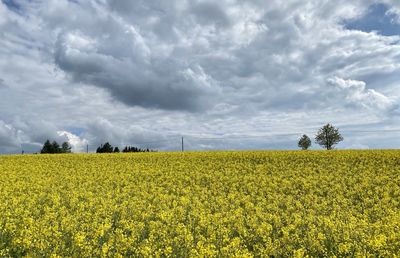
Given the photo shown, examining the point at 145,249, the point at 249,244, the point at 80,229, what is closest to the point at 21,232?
the point at 80,229

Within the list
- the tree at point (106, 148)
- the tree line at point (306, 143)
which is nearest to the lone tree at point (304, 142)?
the tree line at point (306, 143)

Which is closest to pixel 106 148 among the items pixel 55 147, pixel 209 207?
pixel 55 147

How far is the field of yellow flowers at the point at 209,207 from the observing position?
12250 mm

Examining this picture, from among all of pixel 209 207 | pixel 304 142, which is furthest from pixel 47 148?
pixel 209 207

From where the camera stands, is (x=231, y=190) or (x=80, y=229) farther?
(x=231, y=190)

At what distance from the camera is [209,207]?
20.2 meters

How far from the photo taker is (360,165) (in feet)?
114

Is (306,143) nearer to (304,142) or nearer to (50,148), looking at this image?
(304,142)

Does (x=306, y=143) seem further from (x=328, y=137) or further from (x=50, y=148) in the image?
(x=50, y=148)

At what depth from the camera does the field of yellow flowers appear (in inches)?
482

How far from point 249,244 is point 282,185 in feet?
47.9

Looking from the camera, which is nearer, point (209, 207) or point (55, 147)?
point (209, 207)

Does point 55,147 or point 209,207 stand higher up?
point 55,147

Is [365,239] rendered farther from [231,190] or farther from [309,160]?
[309,160]
